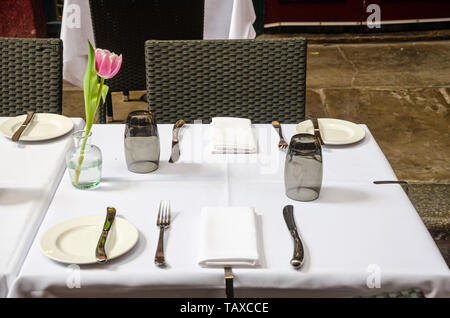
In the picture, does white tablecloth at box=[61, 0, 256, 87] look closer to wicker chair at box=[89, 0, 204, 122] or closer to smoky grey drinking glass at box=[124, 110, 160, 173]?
wicker chair at box=[89, 0, 204, 122]

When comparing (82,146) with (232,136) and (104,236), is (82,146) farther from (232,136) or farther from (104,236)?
(232,136)

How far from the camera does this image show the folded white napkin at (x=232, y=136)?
1.31 metres

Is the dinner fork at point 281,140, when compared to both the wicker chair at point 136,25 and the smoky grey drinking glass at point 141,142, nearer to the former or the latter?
the smoky grey drinking glass at point 141,142

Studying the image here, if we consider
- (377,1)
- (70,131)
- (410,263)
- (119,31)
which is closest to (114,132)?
(70,131)

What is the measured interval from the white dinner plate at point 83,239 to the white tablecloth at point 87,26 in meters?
1.77

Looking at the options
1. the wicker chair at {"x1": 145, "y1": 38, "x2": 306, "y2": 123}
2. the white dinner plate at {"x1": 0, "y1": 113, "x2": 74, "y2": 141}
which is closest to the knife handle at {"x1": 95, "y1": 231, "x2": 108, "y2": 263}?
the white dinner plate at {"x1": 0, "y1": 113, "x2": 74, "y2": 141}

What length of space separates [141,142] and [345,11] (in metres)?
3.87

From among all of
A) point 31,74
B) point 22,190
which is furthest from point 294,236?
point 31,74

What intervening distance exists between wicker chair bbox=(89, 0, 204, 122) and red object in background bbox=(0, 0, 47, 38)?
6.29ft

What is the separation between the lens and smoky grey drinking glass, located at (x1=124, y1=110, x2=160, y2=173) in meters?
1.18

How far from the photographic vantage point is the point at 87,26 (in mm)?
2611

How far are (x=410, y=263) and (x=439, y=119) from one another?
2.42 m

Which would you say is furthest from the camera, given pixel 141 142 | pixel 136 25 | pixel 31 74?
pixel 136 25

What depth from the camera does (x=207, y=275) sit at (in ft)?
2.85
